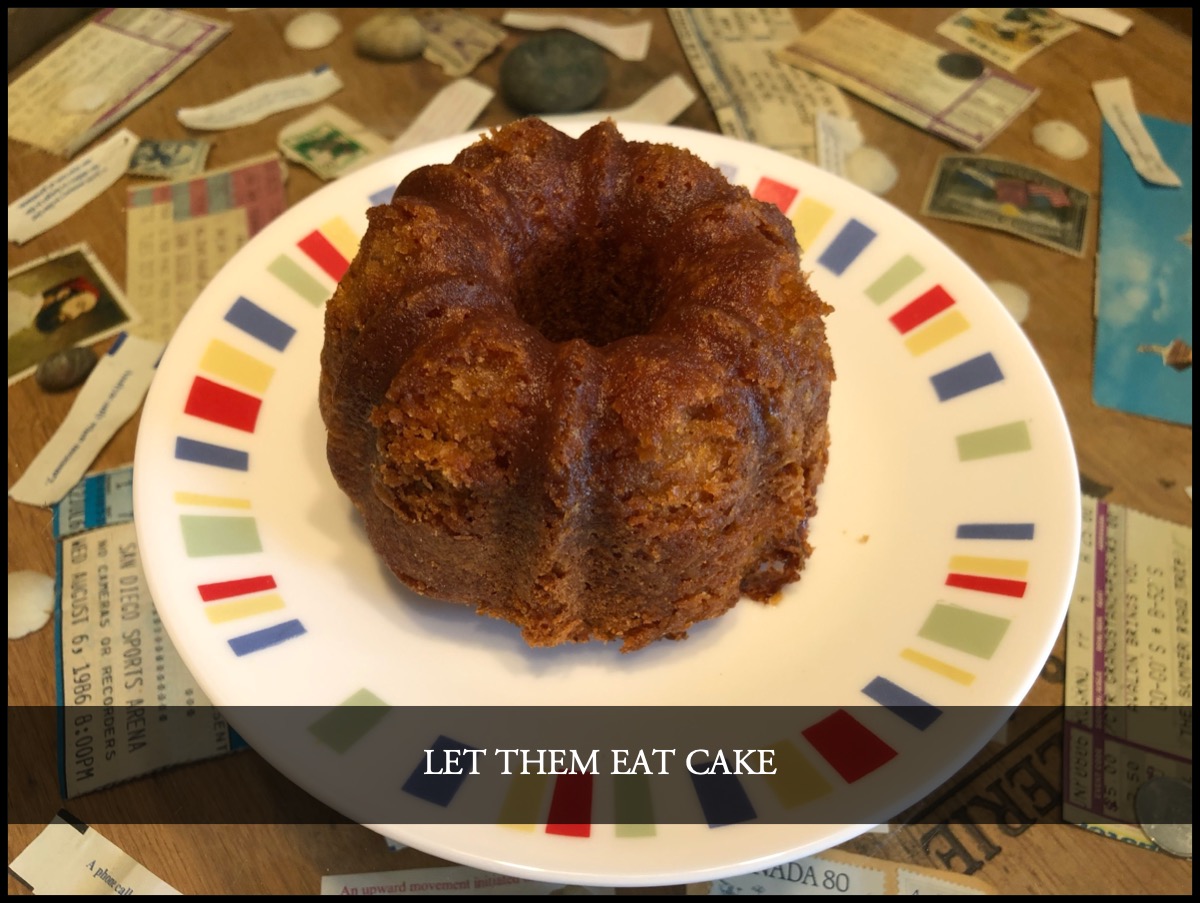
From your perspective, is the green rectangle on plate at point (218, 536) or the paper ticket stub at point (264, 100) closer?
the green rectangle on plate at point (218, 536)

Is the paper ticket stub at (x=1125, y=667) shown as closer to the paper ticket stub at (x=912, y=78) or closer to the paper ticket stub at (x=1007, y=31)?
the paper ticket stub at (x=912, y=78)

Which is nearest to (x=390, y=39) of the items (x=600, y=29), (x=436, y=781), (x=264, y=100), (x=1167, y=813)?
(x=264, y=100)

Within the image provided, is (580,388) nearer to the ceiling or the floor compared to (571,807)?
nearer to the ceiling

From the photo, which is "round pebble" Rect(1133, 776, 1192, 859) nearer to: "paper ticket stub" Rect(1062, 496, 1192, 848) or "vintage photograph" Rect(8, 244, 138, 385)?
"paper ticket stub" Rect(1062, 496, 1192, 848)

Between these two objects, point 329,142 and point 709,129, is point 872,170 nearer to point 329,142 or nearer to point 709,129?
point 709,129

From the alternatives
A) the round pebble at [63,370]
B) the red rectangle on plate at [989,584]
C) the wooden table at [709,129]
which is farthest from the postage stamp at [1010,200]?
the round pebble at [63,370]

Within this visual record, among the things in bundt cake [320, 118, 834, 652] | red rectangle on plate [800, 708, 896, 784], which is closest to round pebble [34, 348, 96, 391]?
bundt cake [320, 118, 834, 652]

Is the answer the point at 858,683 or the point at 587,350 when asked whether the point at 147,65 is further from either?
the point at 858,683

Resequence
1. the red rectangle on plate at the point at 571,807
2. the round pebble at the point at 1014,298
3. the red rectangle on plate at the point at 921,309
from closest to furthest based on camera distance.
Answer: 1. the red rectangle on plate at the point at 571,807
2. the red rectangle on plate at the point at 921,309
3. the round pebble at the point at 1014,298
